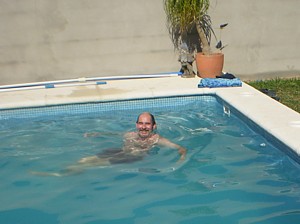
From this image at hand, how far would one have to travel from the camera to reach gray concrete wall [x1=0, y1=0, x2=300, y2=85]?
8516 millimetres

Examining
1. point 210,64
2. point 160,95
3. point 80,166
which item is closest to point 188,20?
point 210,64

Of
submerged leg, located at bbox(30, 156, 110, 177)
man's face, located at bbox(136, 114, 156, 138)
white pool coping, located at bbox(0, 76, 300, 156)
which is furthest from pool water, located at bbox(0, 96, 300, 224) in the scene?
man's face, located at bbox(136, 114, 156, 138)

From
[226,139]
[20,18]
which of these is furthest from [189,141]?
[20,18]

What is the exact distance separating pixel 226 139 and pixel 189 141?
1.65 feet

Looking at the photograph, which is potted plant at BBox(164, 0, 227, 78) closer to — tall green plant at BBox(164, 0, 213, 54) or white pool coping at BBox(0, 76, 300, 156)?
tall green plant at BBox(164, 0, 213, 54)

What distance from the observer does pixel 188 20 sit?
8352mm

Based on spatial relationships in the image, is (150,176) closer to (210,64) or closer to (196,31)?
(210,64)

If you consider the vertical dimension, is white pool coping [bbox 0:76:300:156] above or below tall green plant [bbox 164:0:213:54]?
below

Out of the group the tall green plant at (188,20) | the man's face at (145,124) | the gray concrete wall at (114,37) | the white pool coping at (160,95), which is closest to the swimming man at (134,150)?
the man's face at (145,124)

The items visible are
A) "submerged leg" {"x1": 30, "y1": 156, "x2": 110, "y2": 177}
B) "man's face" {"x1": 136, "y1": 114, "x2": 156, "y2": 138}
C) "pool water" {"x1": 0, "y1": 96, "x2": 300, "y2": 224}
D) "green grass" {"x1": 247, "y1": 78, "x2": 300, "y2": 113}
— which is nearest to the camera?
"pool water" {"x1": 0, "y1": 96, "x2": 300, "y2": 224}

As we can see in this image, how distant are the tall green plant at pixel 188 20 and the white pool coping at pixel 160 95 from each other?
2.87 feet

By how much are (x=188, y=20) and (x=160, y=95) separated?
6.23 feet

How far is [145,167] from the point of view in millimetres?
5012

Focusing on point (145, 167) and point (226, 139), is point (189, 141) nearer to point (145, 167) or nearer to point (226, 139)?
point (226, 139)
